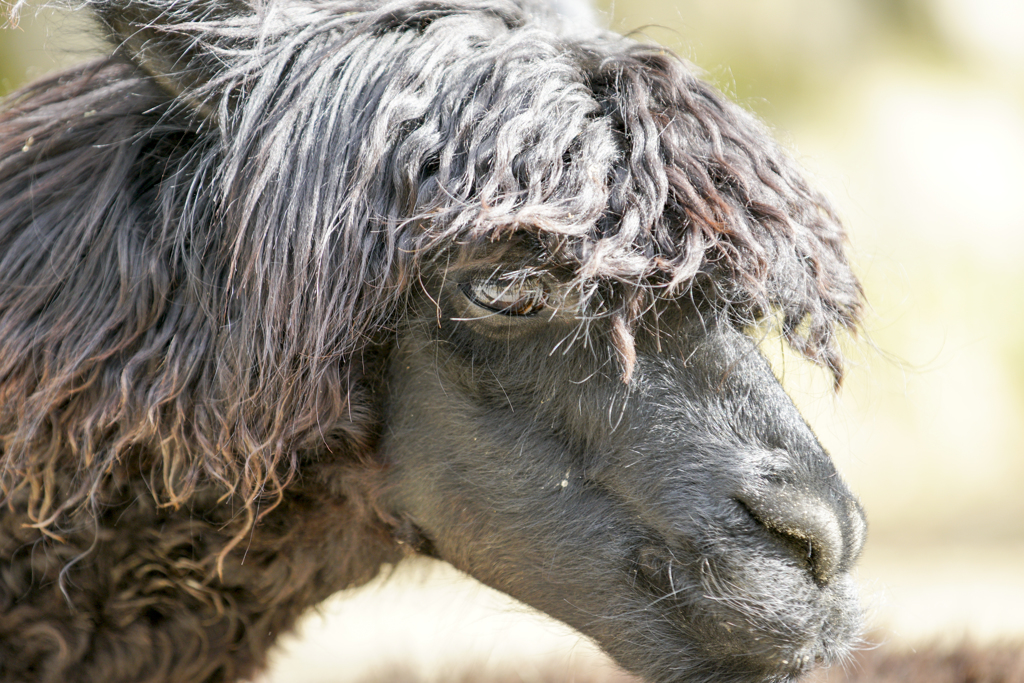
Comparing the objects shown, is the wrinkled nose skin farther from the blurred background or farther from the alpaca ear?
the blurred background

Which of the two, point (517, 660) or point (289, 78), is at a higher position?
point (289, 78)

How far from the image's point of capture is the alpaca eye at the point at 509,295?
4.73ft

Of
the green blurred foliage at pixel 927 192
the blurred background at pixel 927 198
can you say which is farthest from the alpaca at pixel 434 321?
the green blurred foliage at pixel 927 192

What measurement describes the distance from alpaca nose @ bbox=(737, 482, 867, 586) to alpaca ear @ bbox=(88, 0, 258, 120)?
48.1 inches

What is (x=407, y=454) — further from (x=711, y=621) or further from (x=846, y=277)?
(x=846, y=277)

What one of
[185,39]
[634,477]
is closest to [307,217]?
[185,39]

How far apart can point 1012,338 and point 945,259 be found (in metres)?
0.72

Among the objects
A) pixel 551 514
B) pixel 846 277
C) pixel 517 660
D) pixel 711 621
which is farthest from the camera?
pixel 517 660

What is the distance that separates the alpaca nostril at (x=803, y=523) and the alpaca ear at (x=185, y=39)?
1226mm

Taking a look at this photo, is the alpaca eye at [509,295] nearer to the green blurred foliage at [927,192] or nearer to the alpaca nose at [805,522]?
the alpaca nose at [805,522]

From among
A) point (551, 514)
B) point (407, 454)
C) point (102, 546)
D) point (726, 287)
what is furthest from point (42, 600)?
point (726, 287)

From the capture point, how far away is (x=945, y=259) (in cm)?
551

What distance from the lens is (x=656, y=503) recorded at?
4.75ft

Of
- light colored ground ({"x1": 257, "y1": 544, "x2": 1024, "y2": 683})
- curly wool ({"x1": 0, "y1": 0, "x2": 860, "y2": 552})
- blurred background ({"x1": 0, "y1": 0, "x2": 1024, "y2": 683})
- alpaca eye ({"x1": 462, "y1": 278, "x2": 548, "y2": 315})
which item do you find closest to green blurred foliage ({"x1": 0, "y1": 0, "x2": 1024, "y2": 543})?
blurred background ({"x1": 0, "y1": 0, "x2": 1024, "y2": 683})
